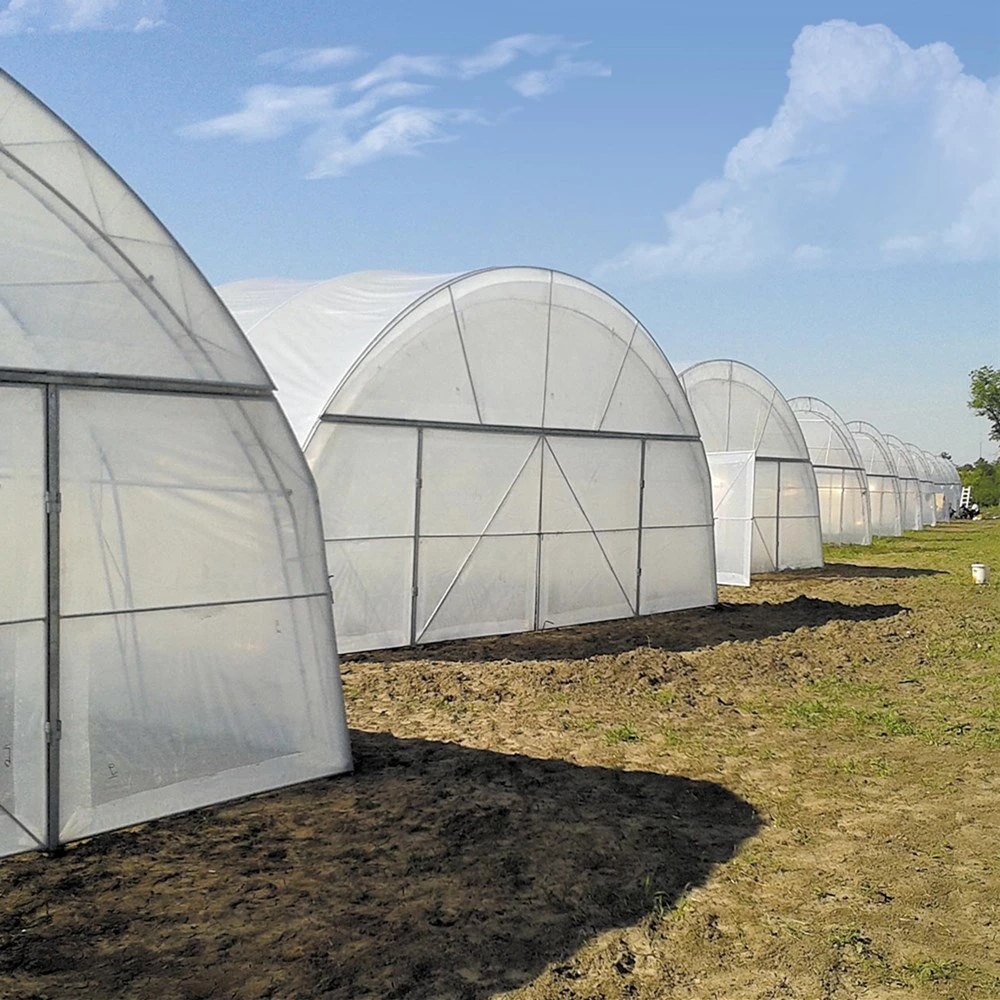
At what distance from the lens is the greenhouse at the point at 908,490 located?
141 feet

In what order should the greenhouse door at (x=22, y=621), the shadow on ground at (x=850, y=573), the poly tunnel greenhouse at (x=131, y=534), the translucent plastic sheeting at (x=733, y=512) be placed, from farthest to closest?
the shadow on ground at (x=850, y=573), the translucent plastic sheeting at (x=733, y=512), the poly tunnel greenhouse at (x=131, y=534), the greenhouse door at (x=22, y=621)

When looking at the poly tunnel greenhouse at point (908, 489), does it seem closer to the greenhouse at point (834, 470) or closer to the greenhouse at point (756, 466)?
the greenhouse at point (834, 470)

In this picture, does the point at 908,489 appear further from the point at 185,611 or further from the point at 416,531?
the point at 185,611

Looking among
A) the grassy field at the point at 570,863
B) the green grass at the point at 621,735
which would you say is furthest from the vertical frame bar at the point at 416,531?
the green grass at the point at 621,735

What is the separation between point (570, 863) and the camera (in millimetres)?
6227

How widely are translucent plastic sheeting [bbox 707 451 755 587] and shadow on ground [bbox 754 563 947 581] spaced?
961 millimetres

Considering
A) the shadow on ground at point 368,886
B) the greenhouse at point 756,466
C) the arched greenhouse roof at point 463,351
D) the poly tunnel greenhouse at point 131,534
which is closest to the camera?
the shadow on ground at point 368,886

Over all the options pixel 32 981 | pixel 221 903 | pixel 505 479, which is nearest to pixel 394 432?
pixel 505 479

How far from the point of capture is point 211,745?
6.95 meters

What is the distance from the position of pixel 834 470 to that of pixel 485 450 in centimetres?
2031

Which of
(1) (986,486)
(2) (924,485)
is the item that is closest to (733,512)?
(2) (924,485)

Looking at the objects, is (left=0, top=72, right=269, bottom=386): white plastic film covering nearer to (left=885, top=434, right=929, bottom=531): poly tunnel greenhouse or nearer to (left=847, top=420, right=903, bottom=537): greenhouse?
(left=847, top=420, right=903, bottom=537): greenhouse

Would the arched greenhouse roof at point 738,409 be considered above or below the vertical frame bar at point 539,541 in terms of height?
above

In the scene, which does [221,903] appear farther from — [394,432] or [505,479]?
[505,479]
